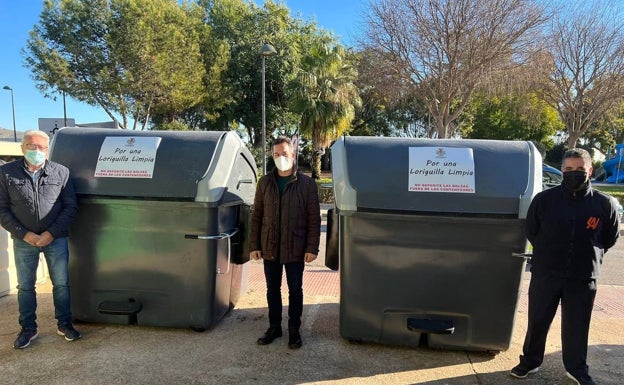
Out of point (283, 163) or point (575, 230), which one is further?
point (283, 163)

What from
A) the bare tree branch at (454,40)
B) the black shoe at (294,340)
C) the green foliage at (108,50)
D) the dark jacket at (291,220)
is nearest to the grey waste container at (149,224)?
the dark jacket at (291,220)

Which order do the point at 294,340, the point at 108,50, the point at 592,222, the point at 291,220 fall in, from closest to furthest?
the point at 592,222
the point at 291,220
the point at 294,340
the point at 108,50

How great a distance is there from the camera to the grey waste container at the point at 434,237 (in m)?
3.04

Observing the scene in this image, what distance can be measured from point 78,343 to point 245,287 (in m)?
1.72

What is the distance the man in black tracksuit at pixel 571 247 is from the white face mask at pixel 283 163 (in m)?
1.73

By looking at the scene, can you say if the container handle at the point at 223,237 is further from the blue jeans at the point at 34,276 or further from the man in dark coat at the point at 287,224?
the blue jeans at the point at 34,276

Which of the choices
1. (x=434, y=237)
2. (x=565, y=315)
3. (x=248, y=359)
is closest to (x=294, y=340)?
(x=248, y=359)

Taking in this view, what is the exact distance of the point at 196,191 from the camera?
3.31 m

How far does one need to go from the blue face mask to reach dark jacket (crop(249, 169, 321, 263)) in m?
1.65

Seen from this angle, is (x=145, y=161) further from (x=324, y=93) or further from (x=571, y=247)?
(x=324, y=93)

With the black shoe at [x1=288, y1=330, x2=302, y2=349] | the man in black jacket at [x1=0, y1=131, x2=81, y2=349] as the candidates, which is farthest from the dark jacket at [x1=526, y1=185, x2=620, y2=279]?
the man in black jacket at [x1=0, y1=131, x2=81, y2=349]

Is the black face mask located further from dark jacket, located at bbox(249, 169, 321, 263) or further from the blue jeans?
the blue jeans

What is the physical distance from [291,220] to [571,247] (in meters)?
1.89

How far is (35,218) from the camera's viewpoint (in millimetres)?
3146
